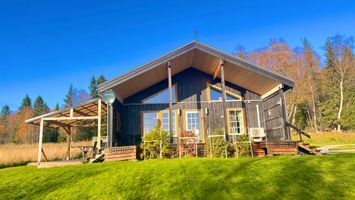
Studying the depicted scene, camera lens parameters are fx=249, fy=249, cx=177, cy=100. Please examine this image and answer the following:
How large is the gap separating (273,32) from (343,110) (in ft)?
39.4

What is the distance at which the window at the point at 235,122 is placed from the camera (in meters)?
12.4

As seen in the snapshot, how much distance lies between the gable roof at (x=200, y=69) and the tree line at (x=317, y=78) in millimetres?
16293

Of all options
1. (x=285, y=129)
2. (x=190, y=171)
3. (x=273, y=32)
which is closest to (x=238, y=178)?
(x=190, y=171)

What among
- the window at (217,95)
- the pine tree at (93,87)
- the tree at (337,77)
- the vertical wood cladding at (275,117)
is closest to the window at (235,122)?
the window at (217,95)

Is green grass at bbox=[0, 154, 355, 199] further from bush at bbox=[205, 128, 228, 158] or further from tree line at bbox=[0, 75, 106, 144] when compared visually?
tree line at bbox=[0, 75, 106, 144]

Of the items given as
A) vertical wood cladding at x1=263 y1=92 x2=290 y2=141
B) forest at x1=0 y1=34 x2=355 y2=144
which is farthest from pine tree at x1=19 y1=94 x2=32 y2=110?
vertical wood cladding at x1=263 y1=92 x2=290 y2=141

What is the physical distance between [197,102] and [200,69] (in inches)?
66.3

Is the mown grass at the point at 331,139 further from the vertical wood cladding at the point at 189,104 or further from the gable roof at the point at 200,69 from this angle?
the gable roof at the point at 200,69

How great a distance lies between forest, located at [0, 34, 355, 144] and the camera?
26.8 meters

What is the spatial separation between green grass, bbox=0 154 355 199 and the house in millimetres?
4275

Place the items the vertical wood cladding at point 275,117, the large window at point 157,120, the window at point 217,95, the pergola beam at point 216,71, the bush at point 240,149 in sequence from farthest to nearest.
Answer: the window at point 217,95 → the large window at point 157,120 → the pergola beam at point 216,71 → the vertical wood cladding at point 275,117 → the bush at point 240,149

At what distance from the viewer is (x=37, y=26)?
52.5 feet

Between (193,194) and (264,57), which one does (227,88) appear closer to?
(193,194)

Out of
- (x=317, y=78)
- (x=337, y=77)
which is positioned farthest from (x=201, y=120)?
(x=337, y=77)
